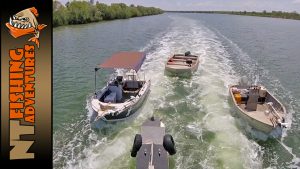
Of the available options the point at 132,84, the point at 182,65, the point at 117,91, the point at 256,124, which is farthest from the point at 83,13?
the point at 256,124

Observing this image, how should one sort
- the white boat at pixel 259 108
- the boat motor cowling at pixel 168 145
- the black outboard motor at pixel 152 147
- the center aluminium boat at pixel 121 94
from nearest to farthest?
the black outboard motor at pixel 152 147
the boat motor cowling at pixel 168 145
the white boat at pixel 259 108
the center aluminium boat at pixel 121 94

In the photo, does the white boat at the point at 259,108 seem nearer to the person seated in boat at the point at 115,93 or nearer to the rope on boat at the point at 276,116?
the rope on boat at the point at 276,116

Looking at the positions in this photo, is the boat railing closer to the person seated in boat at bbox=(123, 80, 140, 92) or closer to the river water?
the river water

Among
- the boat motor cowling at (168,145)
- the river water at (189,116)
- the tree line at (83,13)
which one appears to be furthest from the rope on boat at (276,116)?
the tree line at (83,13)

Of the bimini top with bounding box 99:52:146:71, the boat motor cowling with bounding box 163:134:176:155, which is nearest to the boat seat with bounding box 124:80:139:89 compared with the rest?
the bimini top with bounding box 99:52:146:71

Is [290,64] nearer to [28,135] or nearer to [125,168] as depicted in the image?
[125,168]

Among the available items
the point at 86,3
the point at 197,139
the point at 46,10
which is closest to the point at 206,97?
the point at 197,139

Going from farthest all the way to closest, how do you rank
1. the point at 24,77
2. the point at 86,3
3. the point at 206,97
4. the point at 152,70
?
the point at 86,3 < the point at 152,70 < the point at 206,97 < the point at 24,77
